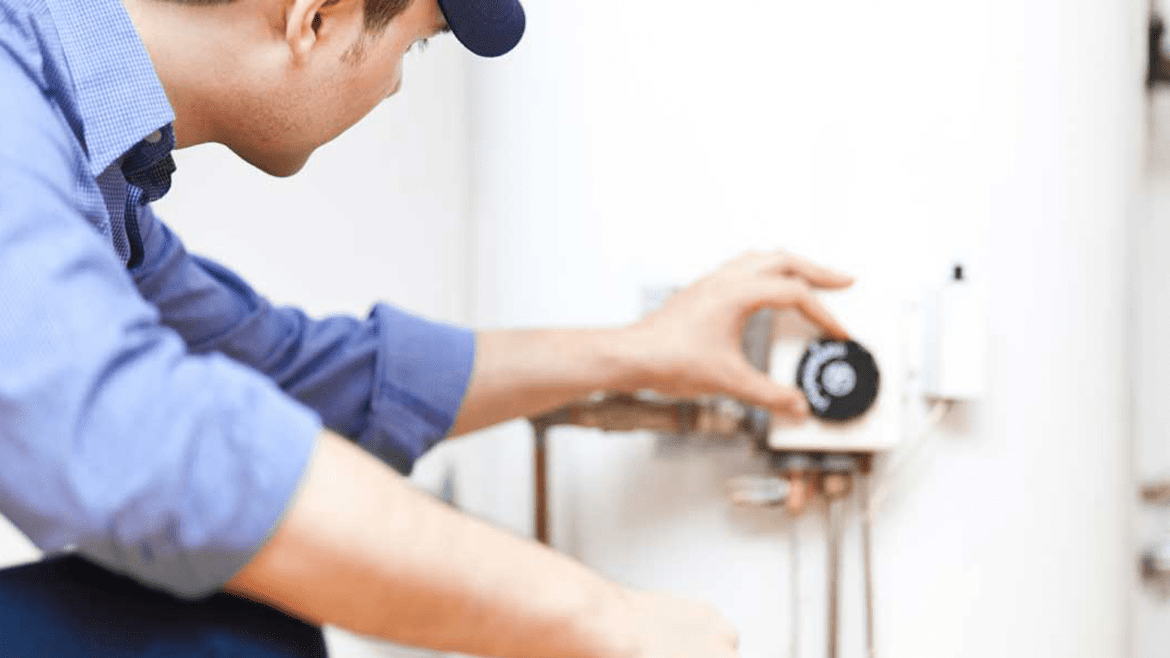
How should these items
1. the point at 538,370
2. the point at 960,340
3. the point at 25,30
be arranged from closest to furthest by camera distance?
the point at 25,30
the point at 960,340
the point at 538,370

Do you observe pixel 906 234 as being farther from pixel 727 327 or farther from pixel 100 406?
pixel 100 406

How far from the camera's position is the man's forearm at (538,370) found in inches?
37.6

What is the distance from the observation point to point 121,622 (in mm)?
662

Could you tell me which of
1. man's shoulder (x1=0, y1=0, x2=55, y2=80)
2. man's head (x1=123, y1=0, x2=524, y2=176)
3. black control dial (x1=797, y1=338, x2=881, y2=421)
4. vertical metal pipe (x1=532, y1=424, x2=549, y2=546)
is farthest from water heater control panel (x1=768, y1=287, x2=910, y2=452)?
man's shoulder (x1=0, y1=0, x2=55, y2=80)

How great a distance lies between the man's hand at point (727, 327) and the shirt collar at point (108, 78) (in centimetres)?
44

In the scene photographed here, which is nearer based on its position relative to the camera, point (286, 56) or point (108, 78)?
point (108, 78)

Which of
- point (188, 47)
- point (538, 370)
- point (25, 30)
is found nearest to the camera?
point (25, 30)

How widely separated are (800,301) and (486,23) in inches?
13.3

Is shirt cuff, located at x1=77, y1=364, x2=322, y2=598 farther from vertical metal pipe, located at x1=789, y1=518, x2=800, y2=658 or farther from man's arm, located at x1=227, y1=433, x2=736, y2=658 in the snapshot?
vertical metal pipe, located at x1=789, y1=518, x2=800, y2=658

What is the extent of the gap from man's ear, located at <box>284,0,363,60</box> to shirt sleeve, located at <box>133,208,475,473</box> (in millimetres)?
296

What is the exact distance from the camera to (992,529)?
913 mm

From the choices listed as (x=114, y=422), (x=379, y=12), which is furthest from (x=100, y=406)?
(x=379, y=12)

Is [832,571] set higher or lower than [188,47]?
lower

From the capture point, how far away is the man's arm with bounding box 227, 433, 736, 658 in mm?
526
